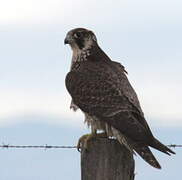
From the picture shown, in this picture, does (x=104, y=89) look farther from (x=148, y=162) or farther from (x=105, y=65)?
(x=148, y=162)

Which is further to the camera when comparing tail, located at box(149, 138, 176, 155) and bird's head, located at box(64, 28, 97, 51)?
bird's head, located at box(64, 28, 97, 51)

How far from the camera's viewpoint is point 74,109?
7.84 meters

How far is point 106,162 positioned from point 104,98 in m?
2.12

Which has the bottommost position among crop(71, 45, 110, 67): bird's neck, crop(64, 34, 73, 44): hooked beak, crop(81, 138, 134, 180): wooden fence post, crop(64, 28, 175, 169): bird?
crop(81, 138, 134, 180): wooden fence post

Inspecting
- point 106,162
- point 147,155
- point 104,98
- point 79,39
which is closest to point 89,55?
point 79,39

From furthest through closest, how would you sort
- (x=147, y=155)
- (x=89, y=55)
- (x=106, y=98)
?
(x=89, y=55)
(x=106, y=98)
(x=147, y=155)

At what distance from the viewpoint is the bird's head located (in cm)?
878

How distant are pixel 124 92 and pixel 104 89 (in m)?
0.31

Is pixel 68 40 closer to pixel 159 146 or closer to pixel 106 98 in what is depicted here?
pixel 106 98

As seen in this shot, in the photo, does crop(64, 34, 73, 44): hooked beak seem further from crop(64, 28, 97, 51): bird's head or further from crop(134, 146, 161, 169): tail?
crop(134, 146, 161, 169): tail

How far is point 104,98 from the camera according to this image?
746cm

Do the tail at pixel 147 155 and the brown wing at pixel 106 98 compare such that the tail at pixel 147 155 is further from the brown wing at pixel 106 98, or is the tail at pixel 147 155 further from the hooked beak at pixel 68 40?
the hooked beak at pixel 68 40

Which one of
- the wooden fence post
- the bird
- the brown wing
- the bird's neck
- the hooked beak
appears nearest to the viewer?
the wooden fence post

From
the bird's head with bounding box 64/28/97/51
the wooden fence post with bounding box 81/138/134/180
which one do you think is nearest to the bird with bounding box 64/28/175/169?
the bird's head with bounding box 64/28/97/51
